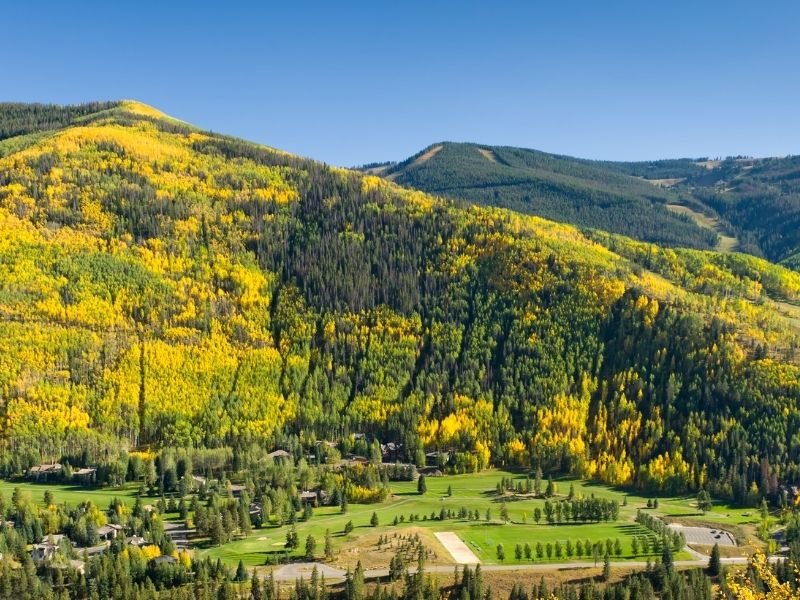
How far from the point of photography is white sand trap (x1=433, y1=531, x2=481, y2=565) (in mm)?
127062

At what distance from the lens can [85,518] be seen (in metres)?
135

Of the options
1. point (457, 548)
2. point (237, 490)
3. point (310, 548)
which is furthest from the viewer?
point (237, 490)

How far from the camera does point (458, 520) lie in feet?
486

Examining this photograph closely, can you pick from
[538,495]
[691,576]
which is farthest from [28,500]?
[691,576]

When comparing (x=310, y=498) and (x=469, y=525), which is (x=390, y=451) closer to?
(x=310, y=498)

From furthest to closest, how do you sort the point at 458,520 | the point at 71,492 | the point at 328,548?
the point at 71,492, the point at 458,520, the point at 328,548

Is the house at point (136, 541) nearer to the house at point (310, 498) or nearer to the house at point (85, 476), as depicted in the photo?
the house at point (310, 498)

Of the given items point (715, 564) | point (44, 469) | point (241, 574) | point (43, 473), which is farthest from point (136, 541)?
point (715, 564)

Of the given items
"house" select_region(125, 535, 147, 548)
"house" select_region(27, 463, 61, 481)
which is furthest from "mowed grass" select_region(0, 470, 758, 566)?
"house" select_region(125, 535, 147, 548)

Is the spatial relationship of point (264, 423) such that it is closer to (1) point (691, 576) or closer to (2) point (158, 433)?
(2) point (158, 433)

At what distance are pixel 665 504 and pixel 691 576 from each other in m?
41.9

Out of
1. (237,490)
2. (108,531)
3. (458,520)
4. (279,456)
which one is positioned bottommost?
(458,520)

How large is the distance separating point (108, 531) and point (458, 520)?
2328 inches

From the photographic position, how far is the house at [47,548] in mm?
124625
